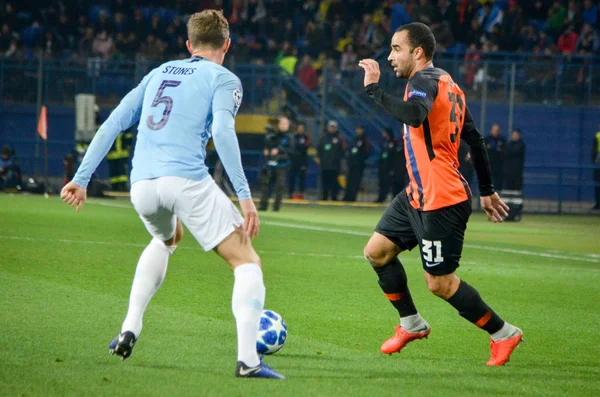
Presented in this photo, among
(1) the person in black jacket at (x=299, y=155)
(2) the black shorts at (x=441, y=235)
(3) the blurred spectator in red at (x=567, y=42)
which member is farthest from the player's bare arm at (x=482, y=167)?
(3) the blurred spectator in red at (x=567, y=42)

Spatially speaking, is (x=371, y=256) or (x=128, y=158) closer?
(x=371, y=256)

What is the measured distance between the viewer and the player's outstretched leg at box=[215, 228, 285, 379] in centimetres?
566

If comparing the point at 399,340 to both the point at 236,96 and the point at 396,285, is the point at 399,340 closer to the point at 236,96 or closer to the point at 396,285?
the point at 396,285

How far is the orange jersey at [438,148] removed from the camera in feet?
21.6

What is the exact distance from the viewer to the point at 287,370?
20.2 ft

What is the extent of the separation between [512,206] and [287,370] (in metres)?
16.5

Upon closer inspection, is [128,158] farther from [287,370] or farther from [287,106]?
[287,370]

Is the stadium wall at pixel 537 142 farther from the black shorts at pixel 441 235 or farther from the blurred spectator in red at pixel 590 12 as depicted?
the black shorts at pixel 441 235

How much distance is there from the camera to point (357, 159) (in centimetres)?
2570

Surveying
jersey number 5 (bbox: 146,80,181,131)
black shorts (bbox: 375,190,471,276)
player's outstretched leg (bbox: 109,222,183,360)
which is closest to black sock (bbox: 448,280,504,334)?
black shorts (bbox: 375,190,471,276)

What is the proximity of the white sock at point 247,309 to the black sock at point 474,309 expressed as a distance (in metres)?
1.54

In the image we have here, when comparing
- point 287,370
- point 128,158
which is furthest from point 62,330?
point 128,158

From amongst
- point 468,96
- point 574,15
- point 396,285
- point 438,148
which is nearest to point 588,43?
point 574,15

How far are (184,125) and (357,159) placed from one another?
1999 centimetres
